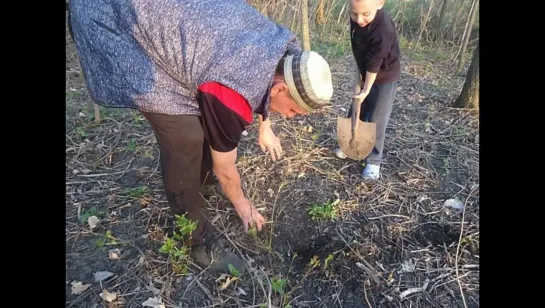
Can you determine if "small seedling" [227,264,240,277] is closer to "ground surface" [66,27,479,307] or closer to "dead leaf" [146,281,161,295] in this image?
"ground surface" [66,27,479,307]

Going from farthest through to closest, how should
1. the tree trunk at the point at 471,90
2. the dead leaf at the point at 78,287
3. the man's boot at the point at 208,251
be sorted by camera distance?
the tree trunk at the point at 471,90
the man's boot at the point at 208,251
the dead leaf at the point at 78,287

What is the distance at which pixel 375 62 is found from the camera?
2305 millimetres

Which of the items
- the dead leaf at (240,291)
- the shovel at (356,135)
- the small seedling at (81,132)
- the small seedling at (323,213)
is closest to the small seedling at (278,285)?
the dead leaf at (240,291)

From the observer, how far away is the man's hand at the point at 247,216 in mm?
2229

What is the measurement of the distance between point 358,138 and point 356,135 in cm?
→ 2

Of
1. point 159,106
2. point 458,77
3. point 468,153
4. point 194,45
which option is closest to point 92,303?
point 159,106

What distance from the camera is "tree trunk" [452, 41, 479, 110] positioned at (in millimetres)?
3565

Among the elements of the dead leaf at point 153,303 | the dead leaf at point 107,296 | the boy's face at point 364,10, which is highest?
the boy's face at point 364,10

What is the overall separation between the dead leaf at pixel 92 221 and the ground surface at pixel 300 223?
0.08ft

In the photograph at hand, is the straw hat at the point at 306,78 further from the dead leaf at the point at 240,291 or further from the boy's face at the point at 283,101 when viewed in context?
the dead leaf at the point at 240,291

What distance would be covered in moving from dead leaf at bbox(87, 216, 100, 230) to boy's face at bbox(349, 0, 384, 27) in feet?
6.29

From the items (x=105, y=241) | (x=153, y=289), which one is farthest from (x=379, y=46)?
(x=105, y=241)

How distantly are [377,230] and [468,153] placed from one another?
124 cm

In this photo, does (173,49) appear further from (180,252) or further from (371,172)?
(371,172)
